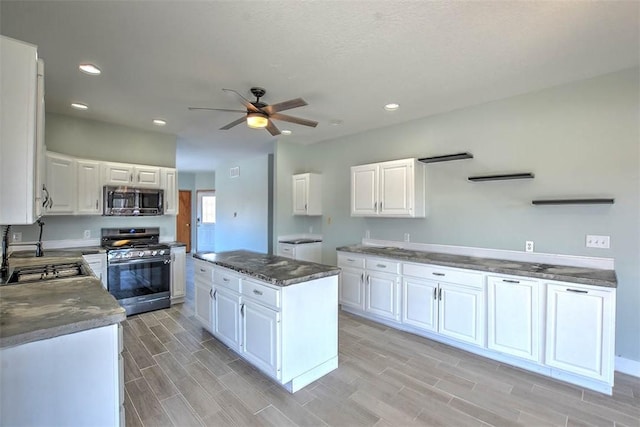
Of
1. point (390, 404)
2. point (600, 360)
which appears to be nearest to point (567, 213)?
point (600, 360)

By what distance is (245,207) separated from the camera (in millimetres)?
7141


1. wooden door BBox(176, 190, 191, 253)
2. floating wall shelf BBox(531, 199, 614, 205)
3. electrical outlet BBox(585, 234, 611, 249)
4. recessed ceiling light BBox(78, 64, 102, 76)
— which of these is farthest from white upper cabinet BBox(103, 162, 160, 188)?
wooden door BBox(176, 190, 191, 253)

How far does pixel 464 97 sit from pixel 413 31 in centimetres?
154

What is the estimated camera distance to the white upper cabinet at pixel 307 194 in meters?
5.30

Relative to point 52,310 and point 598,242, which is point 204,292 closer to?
point 52,310

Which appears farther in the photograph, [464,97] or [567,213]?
[464,97]

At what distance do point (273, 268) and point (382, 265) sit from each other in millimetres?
1621

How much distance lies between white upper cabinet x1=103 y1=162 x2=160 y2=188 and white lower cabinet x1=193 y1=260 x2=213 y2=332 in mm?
1767

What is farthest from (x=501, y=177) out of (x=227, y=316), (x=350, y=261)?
(x=227, y=316)

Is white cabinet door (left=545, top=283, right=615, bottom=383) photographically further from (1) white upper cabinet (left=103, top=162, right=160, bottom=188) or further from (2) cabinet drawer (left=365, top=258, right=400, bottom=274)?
(1) white upper cabinet (left=103, top=162, right=160, bottom=188)

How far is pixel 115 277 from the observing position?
12.7 ft

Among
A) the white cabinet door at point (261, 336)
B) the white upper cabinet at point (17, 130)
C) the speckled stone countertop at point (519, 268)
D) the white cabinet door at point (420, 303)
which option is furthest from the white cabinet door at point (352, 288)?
the white upper cabinet at point (17, 130)

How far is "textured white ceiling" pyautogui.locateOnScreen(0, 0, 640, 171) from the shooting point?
1.88 m

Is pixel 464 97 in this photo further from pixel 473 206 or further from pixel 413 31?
pixel 413 31
